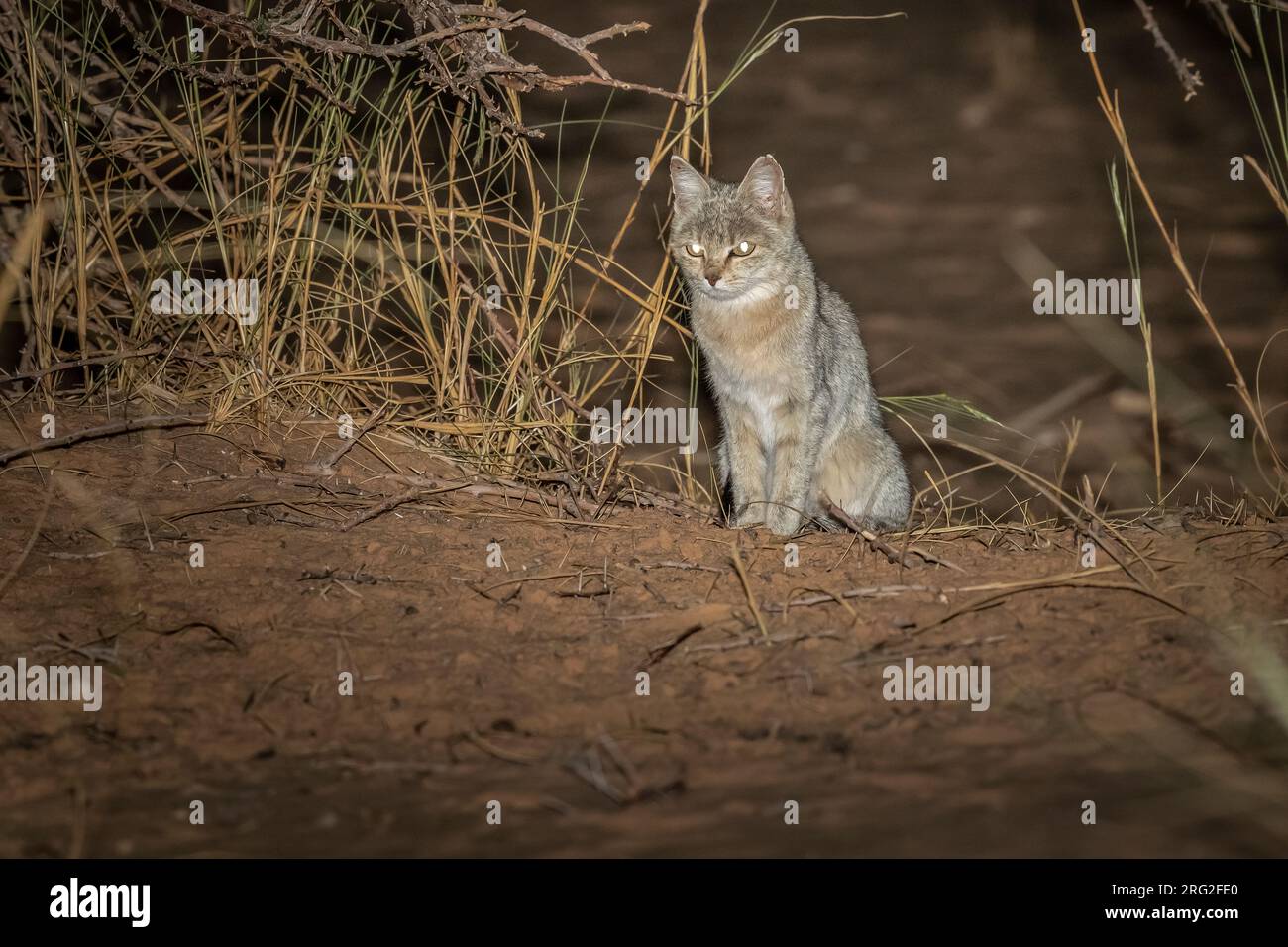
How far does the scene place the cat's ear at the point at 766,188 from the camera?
4.07 metres

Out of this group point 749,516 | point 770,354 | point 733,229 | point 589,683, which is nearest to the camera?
point 589,683

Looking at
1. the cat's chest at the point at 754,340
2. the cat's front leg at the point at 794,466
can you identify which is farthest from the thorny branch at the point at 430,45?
the cat's front leg at the point at 794,466

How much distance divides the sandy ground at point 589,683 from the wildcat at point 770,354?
600 mm

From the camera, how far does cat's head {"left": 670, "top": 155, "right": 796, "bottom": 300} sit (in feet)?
13.3

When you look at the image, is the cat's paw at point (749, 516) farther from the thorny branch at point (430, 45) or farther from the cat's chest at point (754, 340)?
the thorny branch at point (430, 45)

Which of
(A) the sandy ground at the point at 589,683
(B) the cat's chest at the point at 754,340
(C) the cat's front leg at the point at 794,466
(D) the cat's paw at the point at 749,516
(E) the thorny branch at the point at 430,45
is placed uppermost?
(E) the thorny branch at the point at 430,45

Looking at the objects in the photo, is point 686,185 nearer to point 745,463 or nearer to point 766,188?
point 766,188

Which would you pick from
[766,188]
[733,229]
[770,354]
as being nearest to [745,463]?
[770,354]

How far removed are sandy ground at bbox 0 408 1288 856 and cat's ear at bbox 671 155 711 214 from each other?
1163 millimetres

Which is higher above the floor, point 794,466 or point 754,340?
point 754,340

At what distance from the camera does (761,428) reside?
4379 mm

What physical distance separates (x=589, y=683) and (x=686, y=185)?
2.07 metres

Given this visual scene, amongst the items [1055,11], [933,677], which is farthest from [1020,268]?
[933,677]

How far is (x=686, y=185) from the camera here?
13.6 ft
